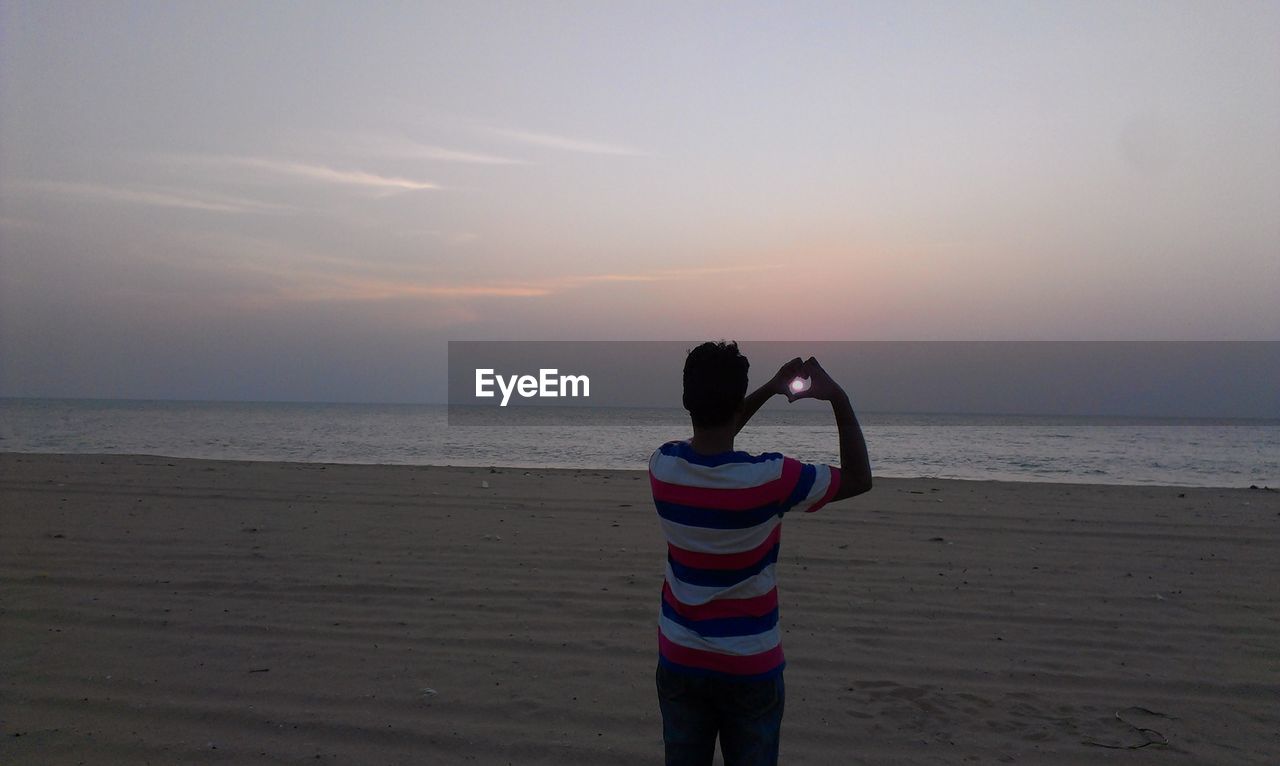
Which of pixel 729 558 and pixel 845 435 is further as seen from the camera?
pixel 845 435

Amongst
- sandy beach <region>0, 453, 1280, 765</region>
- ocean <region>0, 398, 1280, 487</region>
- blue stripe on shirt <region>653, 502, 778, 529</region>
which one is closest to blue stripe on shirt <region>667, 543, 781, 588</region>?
blue stripe on shirt <region>653, 502, 778, 529</region>

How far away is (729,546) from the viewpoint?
7.52 ft

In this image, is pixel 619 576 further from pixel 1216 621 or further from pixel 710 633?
pixel 710 633

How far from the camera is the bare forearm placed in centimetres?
238

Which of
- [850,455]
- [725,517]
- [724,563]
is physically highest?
[850,455]

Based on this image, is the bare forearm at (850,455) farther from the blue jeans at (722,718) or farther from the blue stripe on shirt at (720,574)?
the blue jeans at (722,718)

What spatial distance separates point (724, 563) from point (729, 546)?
0.05 m

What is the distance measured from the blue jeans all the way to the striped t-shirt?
4 cm

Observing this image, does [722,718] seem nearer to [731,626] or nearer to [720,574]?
[731,626]

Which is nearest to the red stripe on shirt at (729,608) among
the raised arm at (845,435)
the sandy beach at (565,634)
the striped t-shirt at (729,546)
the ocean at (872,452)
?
the striped t-shirt at (729,546)

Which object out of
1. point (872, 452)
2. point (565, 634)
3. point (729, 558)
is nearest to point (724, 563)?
point (729, 558)

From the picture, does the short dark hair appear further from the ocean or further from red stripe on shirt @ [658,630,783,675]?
the ocean

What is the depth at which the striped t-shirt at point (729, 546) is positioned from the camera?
2268 millimetres

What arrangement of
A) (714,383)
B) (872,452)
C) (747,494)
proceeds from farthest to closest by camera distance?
(872,452)
(714,383)
(747,494)
